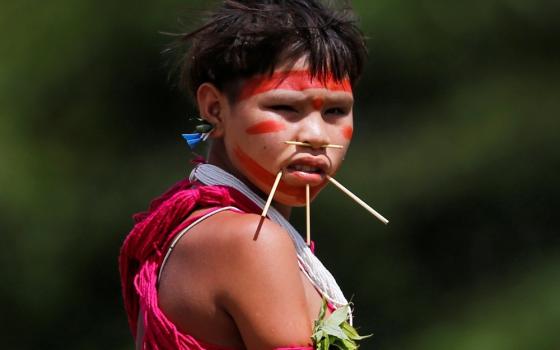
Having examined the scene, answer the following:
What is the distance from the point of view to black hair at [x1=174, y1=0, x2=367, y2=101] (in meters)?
2.16

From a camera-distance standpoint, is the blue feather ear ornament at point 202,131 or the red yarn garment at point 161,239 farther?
the blue feather ear ornament at point 202,131

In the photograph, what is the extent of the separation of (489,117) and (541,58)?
295 mm

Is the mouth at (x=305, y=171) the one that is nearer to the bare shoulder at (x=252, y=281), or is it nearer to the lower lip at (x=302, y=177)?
the lower lip at (x=302, y=177)

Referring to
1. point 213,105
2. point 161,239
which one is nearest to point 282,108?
point 213,105

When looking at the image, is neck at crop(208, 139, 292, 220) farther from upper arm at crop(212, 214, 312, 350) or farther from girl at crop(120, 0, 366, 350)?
upper arm at crop(212, 214, 312, 350)

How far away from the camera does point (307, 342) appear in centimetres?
205

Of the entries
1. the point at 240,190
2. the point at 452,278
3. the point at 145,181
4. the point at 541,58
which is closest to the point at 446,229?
the point at 452,278

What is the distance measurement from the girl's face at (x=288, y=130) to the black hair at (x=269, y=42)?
1.0 inches

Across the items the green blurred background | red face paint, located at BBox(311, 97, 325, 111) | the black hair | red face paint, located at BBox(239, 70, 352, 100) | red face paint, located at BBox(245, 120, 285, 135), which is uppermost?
the black hair

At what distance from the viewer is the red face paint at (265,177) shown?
7.07ft

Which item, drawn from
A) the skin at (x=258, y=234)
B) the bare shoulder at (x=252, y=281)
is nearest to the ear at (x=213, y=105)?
the skin at (x=258, y=234)

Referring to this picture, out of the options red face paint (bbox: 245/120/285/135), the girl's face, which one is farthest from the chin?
red face paint (bbox: 245/120/285/135)

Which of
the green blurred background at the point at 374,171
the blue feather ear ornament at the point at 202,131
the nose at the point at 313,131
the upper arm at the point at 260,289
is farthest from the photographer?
the green blurred background at the point at 374,171

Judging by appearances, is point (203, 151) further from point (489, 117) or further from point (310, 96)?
point (310, 96)
